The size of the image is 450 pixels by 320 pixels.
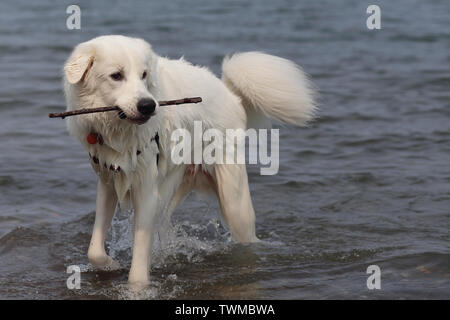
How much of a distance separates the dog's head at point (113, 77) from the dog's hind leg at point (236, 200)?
4.18 feet

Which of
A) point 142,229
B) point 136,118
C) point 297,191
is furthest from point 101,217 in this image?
point 297,191

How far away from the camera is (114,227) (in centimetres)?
615

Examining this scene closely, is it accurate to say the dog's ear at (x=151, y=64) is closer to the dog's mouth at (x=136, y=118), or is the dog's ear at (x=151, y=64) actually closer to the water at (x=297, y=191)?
the dog's mouth at (x=136, y=118)

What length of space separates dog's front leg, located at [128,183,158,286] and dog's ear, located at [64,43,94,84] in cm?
83

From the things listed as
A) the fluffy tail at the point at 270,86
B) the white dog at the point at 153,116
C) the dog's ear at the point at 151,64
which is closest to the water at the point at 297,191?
the white dog at the point at 153,116

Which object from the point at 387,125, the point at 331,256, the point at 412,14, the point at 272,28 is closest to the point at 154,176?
the point at 331,256

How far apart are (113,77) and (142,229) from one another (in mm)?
999

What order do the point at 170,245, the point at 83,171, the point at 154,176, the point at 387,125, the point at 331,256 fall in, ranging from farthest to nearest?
the point at 387,125 < the point at 83,171 < the point at 170,245 < the point at 331,256 < the point at 154,176

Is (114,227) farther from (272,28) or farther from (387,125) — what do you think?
(272,28)

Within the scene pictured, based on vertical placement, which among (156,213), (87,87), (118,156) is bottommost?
(156,213)

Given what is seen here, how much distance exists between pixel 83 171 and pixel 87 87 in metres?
3.36

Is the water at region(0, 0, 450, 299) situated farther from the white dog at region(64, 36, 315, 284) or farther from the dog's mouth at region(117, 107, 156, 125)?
the dog's mouth at region(117, 107, 156, 125)

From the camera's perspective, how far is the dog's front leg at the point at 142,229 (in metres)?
4.71

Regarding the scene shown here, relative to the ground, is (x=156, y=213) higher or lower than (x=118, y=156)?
lower
